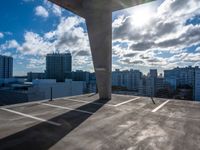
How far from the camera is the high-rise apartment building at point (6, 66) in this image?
6736 cm

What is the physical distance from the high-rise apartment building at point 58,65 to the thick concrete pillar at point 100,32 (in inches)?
2323

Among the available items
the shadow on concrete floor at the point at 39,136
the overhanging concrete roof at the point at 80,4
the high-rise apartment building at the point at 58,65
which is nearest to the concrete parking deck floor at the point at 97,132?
the shadow on concrete floor at the point at 39,136

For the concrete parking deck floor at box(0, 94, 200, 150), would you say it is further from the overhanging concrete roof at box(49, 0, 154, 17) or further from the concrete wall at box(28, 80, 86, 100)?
the concrete wall at box(28, 80, 86, 100)

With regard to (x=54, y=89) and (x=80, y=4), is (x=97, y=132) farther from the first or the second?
(x=54, y=89)

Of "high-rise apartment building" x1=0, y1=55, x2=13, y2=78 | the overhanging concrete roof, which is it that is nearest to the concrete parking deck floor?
the overhanging concrete roof

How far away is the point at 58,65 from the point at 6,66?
86.9ft

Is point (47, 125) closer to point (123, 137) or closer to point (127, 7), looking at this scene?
point (123, 137)

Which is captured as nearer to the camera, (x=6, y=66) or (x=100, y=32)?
(x=100, y=32)

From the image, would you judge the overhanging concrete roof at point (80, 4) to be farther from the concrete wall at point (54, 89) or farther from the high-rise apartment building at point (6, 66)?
the high-rise apartment building at point (6, 66)

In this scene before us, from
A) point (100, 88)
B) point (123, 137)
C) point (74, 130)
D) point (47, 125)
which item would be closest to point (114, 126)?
point (123, 137)

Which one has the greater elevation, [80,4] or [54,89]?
[80,4]

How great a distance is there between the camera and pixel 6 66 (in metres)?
70.2

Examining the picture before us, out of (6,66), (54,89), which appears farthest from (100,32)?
(6,66)

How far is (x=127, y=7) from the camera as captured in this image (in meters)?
7.52
